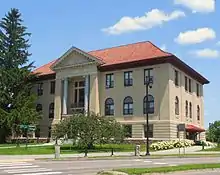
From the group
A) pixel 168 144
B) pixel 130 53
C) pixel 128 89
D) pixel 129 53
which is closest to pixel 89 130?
pixel 168 144

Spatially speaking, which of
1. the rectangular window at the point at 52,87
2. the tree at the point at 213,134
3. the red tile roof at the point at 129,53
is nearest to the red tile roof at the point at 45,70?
the red tile roof at the point at 129,53

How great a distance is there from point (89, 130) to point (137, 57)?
→ 56.5 ft

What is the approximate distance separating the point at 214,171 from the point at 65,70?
136 ft

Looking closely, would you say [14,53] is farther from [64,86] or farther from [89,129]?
[89,129]

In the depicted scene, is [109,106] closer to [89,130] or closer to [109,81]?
[109,81]

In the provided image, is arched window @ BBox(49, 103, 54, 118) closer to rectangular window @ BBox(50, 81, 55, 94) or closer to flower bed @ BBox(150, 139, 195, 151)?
Result: rectangular window @ BBox(50, 81, 55, 94)

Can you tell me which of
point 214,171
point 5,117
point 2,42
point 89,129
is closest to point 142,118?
point 89,129

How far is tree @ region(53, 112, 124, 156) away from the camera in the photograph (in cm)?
3688

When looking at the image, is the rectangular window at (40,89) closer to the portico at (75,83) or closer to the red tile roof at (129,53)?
the red tile roof at (129,53)

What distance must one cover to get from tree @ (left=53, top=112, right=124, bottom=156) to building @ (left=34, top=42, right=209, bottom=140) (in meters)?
10.1

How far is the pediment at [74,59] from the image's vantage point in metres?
53.6

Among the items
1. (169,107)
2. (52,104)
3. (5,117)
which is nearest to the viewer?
(169,107)

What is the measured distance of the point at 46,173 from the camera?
16.0 meters

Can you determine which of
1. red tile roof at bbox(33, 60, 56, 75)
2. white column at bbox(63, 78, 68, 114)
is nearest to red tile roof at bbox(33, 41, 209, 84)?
red tile roof at bbox(33, 60, 56, 75)
